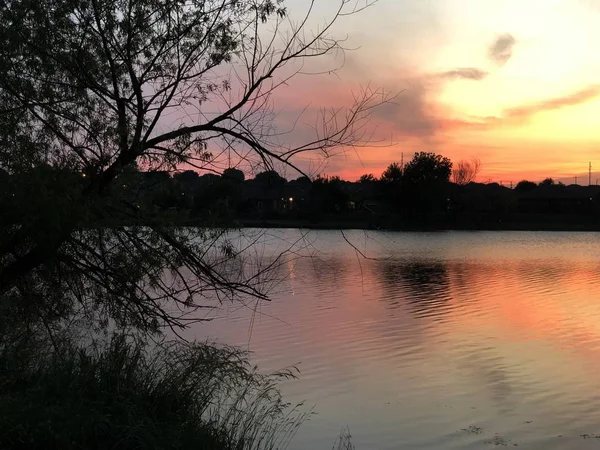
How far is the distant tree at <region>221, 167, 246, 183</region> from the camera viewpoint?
639 cm

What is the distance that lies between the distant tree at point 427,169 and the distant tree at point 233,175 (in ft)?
242

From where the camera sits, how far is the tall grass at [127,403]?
430 cm

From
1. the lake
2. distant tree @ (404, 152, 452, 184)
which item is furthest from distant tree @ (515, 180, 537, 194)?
the lake

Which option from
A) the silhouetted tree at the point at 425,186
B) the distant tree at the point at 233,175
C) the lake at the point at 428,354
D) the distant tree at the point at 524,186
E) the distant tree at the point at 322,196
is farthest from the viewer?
the distant tree at the point at 524,186

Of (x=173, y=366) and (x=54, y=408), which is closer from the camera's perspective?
(x=54, y=408)

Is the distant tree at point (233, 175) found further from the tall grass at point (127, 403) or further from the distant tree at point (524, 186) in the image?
the distant tree at point (524, 186)

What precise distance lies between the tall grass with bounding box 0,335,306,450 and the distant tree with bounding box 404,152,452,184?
73059 millimetres

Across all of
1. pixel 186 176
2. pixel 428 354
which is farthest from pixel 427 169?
pixel 186 176

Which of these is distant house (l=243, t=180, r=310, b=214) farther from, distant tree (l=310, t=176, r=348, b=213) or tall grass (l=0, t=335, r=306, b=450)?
tall grass (l=0, t=335, r=306, b=450)

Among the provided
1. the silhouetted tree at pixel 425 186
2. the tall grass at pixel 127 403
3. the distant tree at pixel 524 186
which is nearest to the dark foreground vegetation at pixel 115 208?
the tall grass at pixel 127 403

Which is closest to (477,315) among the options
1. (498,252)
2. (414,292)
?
(414,292)

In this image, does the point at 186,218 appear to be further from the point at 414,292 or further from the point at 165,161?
the point at 414,292

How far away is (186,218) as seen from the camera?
252 inches

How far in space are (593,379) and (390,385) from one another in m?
3.65
